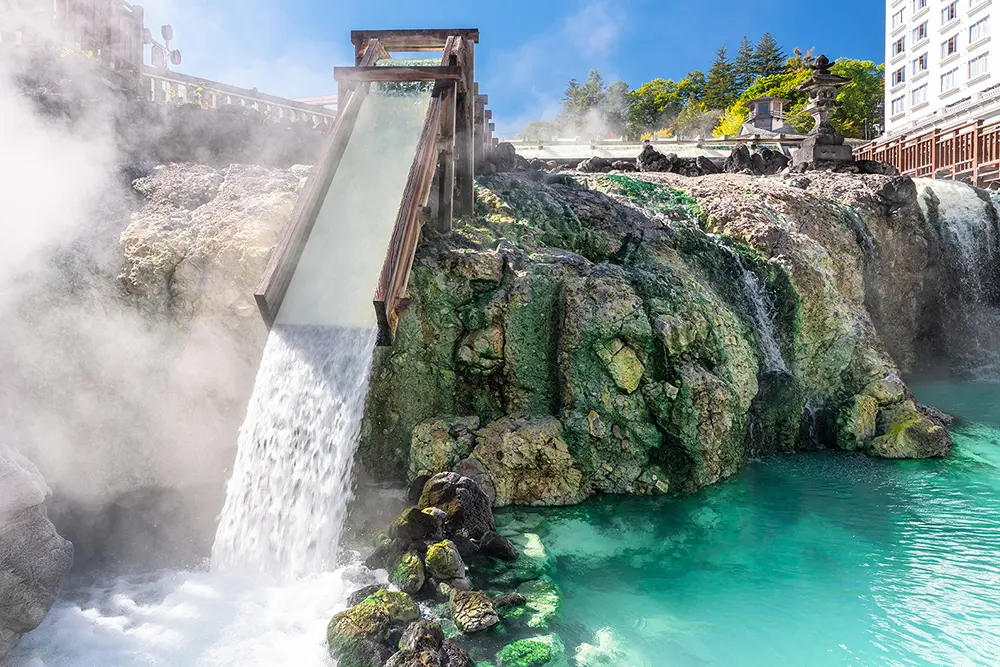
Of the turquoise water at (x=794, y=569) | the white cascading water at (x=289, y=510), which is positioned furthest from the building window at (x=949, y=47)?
the white cascading water at (x=289, y=510)

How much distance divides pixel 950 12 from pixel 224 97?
37671 millimetres

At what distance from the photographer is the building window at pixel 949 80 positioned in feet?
108

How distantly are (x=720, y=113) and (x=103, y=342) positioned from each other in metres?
49.1

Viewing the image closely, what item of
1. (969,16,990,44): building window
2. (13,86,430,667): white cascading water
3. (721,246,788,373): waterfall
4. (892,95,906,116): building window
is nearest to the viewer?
(13,86,430,667): white cascading water

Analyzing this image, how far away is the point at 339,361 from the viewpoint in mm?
6477

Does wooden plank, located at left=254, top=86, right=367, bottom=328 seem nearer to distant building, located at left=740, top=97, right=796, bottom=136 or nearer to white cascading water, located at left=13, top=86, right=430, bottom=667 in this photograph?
white cascading water, located at left=13, top=86, right=430, bottom=667

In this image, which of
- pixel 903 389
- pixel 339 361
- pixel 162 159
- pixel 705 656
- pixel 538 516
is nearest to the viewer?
pixel 705 656

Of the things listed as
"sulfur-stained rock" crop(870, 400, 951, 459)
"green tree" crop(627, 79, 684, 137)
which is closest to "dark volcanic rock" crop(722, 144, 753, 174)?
"sulfur-stained rock" crop(870, 400, 951, 459)

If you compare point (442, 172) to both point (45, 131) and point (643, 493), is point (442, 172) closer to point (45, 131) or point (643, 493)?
point (643, 493)

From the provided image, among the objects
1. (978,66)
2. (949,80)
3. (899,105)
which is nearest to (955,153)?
(978,66)

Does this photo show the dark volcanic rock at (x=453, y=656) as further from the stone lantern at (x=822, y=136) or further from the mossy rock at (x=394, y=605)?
the stone lantern at (x=822, y=136)

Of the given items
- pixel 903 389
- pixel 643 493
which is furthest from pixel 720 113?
pixel 643 493

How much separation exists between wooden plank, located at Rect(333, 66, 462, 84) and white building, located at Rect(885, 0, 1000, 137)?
84.3 feet

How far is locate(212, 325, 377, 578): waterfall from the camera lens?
613cm
